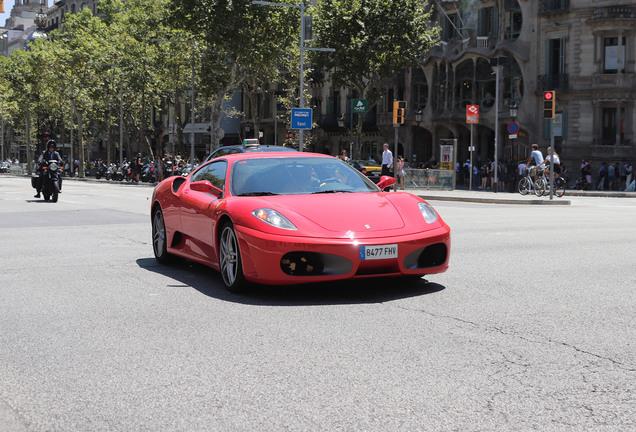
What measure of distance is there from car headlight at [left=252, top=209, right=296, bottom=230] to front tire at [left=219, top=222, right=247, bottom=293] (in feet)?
1.06

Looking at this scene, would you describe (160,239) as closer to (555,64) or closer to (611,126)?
(611,126)

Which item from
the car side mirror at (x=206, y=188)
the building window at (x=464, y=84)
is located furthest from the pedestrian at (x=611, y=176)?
the car side mirror at (x=206, y=188)

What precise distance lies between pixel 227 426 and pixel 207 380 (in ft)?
2.74

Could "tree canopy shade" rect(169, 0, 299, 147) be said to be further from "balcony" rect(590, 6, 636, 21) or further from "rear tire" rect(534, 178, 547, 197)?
"rear tire" rect(534, 178, 547, 197)

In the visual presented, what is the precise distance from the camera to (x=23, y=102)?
87.2 metres

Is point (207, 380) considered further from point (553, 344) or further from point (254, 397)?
point (553, 344)

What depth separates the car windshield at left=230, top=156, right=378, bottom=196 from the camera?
8.65 meters

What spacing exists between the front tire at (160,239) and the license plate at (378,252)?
11.0ft

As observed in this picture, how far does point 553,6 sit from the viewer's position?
4938cm

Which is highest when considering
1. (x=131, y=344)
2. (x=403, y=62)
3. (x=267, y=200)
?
(x=403, y=62)

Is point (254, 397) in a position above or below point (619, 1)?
below

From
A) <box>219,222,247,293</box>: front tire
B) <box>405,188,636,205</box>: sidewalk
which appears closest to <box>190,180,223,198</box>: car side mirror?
<box>219,222,247,293</box>: front tire

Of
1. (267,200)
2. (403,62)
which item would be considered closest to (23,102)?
(403,62)

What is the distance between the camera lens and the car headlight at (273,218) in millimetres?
7614
